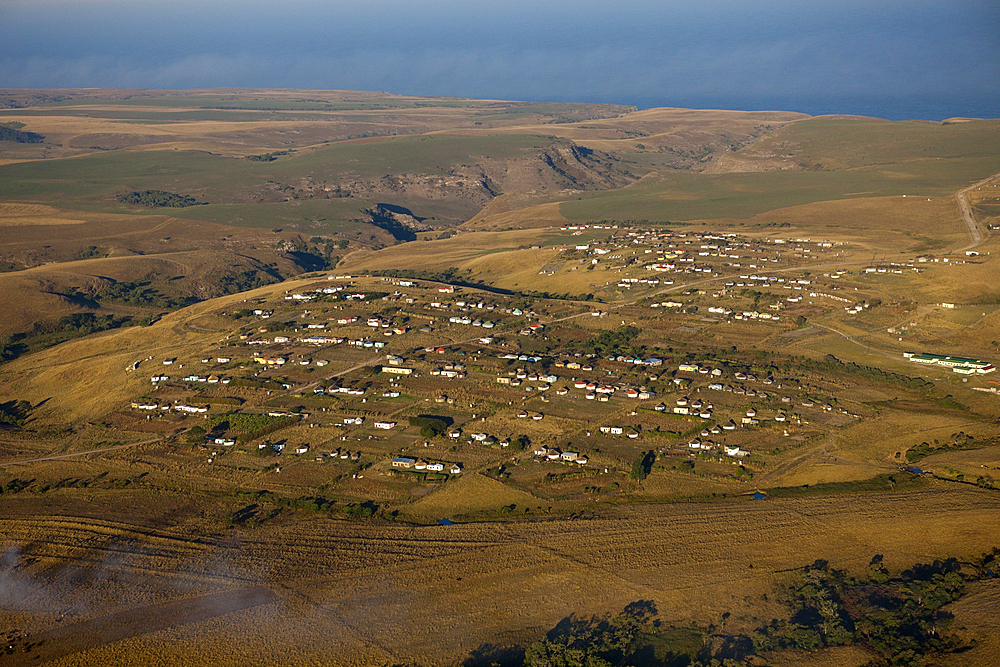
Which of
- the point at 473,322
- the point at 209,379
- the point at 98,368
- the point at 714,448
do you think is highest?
the point at 473,322

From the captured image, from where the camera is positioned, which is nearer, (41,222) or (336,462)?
(336,462)

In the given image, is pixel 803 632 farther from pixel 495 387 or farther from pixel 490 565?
pixel 495 387

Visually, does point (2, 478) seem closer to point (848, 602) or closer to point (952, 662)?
point (848, 602)

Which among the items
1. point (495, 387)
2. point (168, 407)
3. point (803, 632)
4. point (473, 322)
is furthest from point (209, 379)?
point (803, 632)

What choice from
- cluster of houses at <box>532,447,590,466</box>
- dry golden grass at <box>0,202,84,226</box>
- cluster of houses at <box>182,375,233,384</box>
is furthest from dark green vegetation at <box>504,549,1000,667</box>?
dry golden grass at <box>0,202,84,226</box>

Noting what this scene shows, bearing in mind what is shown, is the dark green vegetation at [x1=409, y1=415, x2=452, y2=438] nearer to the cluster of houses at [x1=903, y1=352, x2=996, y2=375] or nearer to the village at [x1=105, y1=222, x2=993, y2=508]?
the village at [x1=105, y1=222, x2=993, y2=508]

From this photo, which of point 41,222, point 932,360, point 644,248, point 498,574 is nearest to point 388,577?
point 498,574

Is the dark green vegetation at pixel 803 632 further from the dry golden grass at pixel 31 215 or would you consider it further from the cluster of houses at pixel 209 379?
the dry golden grass at pixel 31 215
